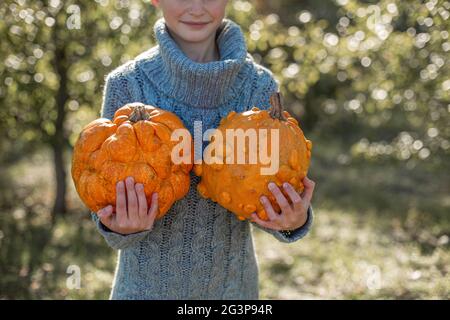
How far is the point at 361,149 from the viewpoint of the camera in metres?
5.02

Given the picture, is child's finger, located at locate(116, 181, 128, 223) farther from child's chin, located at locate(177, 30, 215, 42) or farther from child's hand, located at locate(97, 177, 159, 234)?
child's chin, located at locate(177, 30, 215, 42)

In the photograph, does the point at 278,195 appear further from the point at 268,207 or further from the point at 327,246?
the point at 327,246

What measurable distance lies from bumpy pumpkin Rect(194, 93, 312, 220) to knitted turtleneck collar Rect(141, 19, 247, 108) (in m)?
0.22

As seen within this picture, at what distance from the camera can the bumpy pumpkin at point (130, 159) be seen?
203 cm

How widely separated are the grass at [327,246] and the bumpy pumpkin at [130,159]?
2.32 metres

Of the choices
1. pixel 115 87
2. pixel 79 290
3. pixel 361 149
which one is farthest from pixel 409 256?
pixel 115 87

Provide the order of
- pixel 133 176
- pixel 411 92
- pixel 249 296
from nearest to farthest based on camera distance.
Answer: pixel 133 176 < pixel 249 296 < pixel 411 92

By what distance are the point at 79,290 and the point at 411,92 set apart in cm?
317

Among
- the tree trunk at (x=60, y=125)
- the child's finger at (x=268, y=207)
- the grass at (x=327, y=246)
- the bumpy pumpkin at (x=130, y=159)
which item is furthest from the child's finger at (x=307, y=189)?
the tree trunk at (x=60, y=125)

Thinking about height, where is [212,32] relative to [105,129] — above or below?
above

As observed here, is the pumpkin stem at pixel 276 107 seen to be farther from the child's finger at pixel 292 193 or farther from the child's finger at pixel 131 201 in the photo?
the child's finger at pixel 131 201

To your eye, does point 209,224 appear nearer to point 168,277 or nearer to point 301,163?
point 168,277

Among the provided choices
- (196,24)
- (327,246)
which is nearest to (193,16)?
(196,24)

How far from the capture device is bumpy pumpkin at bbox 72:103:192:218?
2.03 metres
